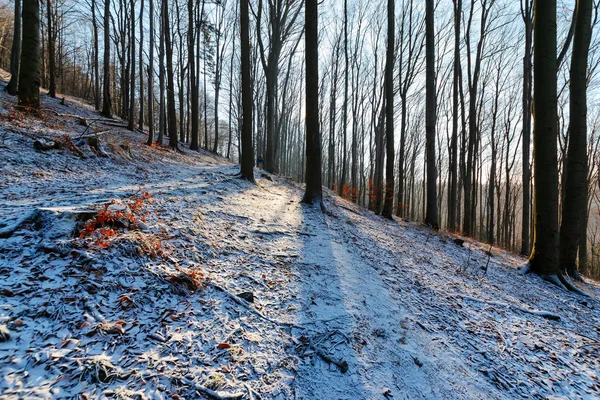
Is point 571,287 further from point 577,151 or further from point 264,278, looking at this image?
point 264,278

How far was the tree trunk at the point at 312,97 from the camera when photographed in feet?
22.6

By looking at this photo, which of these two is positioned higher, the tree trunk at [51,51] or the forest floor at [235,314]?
the tree trunk at [51,51]

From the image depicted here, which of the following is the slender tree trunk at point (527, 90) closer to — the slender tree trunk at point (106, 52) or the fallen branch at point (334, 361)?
the fallen branch at point (334, 361)

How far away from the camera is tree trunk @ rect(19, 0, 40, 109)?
754 centimetres

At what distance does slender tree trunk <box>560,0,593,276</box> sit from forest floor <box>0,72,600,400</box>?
6.03 ft

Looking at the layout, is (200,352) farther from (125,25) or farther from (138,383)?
(125,25)

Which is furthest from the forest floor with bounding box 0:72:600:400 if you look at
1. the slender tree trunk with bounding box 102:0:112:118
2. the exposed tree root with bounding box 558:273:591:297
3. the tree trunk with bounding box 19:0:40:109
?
the slender tree trunk with bounding box 102:0:112:118

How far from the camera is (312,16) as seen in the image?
22.4 ft

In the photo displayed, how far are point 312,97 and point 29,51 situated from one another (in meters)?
8.24

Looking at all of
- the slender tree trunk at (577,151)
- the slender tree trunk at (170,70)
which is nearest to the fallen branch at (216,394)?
the slender tree trunk at (577,151)

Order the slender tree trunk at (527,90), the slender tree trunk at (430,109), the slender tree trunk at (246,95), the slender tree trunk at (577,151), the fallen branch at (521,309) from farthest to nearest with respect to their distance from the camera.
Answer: the slender tree trunk at (527,90) → the slender tree trunk at (430,109) → the slender tree trunk at (246,95) → the slender tree trunk at (577,151) → the fallen branch at (521,309)

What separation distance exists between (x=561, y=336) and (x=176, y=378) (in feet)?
15.1

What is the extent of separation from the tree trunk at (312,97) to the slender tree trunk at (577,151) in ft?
19.5

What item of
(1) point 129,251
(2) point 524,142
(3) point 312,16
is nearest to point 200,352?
(1) point 129,251
